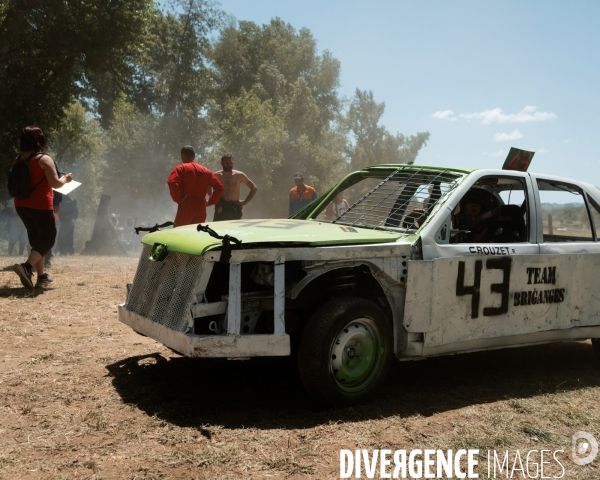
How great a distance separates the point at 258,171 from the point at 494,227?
45.5 meters

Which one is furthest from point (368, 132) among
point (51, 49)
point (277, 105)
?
point (51, 49)

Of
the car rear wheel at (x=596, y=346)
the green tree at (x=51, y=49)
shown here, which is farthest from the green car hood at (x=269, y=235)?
the green tree at (x=51, y=49)

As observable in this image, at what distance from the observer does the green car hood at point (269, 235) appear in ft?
13.8

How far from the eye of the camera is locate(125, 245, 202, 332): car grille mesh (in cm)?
432

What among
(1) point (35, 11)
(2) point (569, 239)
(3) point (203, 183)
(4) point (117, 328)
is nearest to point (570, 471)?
(2) point (569, 239)

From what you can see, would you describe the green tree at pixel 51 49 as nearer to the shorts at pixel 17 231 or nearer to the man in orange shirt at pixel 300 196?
the shorts at pixel 17 231

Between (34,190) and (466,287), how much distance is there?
18.3 feet

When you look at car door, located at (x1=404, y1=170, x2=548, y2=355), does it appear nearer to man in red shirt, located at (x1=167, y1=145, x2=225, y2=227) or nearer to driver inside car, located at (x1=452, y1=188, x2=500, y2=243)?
driver inside car, located at (x1=452, y1=188, x2=500, y2=243)

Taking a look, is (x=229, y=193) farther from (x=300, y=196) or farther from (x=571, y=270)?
(x=571, y=270)

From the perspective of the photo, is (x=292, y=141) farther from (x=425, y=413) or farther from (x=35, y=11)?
(x=425, y=413)

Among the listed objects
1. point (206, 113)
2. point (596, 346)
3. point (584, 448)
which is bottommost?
point (584, 448)

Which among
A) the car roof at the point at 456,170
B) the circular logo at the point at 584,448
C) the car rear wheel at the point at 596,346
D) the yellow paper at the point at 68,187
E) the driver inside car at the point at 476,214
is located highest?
the car roof at the point at 456,170

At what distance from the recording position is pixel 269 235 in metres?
4.33

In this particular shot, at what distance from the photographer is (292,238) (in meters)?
4.27
